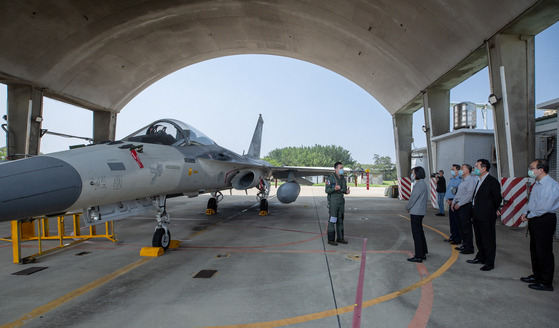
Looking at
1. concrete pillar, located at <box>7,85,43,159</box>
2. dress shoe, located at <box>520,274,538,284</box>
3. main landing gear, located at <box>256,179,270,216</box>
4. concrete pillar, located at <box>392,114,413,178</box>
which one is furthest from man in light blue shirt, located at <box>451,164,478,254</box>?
concrete pillar, located at <box>7,85,43,159</box>

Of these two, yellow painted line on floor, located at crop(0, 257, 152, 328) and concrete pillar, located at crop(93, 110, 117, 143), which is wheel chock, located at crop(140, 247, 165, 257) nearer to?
yellow painted line on floor, located at crop(0, 257, 152, 328)

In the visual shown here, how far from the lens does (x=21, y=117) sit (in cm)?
1228

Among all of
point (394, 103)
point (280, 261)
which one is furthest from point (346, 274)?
point (394, 103)

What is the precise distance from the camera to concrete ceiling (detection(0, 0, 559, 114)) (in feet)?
30.7

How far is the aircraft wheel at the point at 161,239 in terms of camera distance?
17.8 feet

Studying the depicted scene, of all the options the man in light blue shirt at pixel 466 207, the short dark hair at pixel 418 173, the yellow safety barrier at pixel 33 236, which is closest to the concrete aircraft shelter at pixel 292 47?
the man in light blue shirt at pixel 466 207

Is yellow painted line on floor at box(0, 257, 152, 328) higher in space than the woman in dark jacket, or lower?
lower

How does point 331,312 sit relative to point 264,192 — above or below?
below

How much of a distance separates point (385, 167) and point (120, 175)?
92103 mm

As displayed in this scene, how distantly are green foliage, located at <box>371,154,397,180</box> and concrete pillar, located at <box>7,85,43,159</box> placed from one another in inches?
3201

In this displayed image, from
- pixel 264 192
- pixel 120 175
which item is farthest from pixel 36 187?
pixel 264 192

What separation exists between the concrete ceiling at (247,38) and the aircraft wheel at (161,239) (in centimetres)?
987

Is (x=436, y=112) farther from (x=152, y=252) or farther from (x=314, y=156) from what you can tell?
(x=314, y=156)

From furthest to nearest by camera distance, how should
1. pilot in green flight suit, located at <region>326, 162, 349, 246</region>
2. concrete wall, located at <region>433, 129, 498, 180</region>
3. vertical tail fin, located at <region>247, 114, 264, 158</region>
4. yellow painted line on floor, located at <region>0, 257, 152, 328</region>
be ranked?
vertical tail fin, located at <region>247, 114, 264, 158</region> → concrete wall, located at <region>433, 129, 498, 180</region> → pilot in green flight suit, located at <region>326, 162, 349, 246</region> → yellow painted line on floor, located at <region>0, 257, 152, 328</region>
